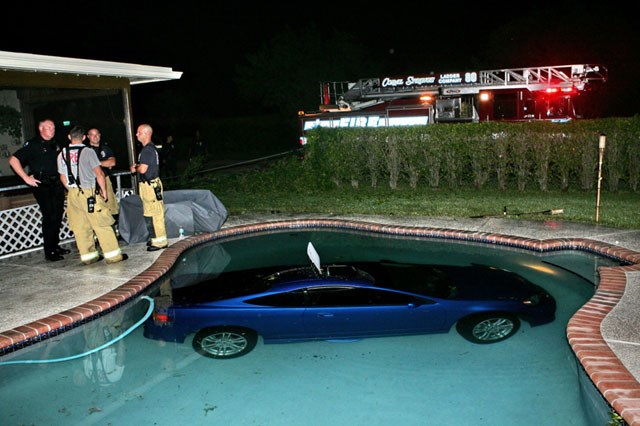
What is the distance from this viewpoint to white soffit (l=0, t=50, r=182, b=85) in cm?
795

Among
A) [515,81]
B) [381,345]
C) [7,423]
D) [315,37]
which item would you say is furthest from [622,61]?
[7,423]

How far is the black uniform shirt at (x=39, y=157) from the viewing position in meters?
8.24

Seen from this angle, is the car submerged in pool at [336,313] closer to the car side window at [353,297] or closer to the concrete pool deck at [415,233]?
the car side window at [353,297]

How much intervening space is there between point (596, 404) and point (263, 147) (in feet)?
97.1

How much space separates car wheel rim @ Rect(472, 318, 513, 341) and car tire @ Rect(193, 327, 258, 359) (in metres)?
2.18

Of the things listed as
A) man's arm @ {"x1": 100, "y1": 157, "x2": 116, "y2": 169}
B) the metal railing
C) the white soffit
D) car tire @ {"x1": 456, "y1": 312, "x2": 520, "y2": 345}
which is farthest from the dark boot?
car tire @ {"x1": 456, "y1": 312, "x2": 520, "y2": 345}

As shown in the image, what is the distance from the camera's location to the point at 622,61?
28.0 m

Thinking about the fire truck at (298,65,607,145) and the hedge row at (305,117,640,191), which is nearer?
the hedge row at (305,117,640,191)

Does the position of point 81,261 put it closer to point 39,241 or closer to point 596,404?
point 39,241

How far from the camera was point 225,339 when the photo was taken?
5609mm

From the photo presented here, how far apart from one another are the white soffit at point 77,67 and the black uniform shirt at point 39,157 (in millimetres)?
1055

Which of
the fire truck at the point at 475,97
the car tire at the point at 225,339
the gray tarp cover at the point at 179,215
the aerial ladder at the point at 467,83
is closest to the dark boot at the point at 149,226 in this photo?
the gray tarp cover at the point at 179,215

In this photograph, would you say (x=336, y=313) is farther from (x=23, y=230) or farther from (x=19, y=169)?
(x=23, y=230)

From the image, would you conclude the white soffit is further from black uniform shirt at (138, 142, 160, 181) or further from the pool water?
the pool water
